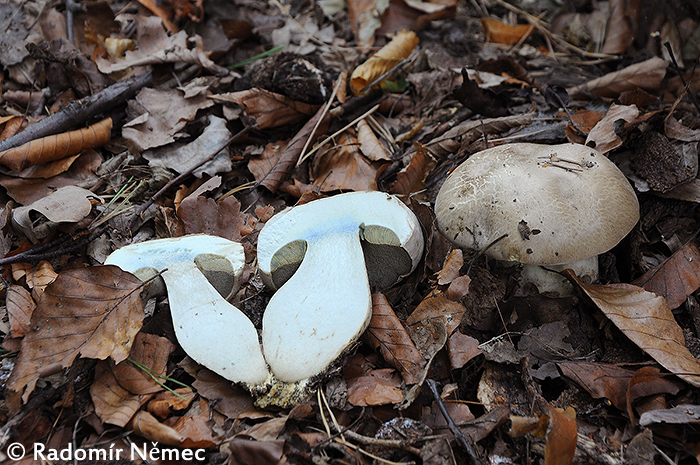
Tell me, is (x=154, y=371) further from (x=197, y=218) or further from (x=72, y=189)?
(x=72, y=189)

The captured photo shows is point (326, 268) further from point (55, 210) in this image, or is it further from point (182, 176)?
point (55, 210)

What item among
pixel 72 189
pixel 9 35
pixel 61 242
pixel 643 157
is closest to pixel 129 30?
pixel 9 35

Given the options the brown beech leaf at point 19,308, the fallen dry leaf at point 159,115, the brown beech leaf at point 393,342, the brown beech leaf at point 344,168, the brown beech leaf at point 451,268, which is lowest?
the brown beech leaf at point 393,342

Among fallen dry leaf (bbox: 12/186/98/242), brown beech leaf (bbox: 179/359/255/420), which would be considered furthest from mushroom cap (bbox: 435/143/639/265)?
fallen dry leaf (bbox: 12/186/98/242)

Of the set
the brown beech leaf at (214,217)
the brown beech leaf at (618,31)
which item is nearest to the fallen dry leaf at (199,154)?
the brown beech leaf at (214,217)

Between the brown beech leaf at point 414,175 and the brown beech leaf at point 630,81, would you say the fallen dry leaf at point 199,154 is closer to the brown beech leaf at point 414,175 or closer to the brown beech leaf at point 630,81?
the brown beech leaf at point 414,175
